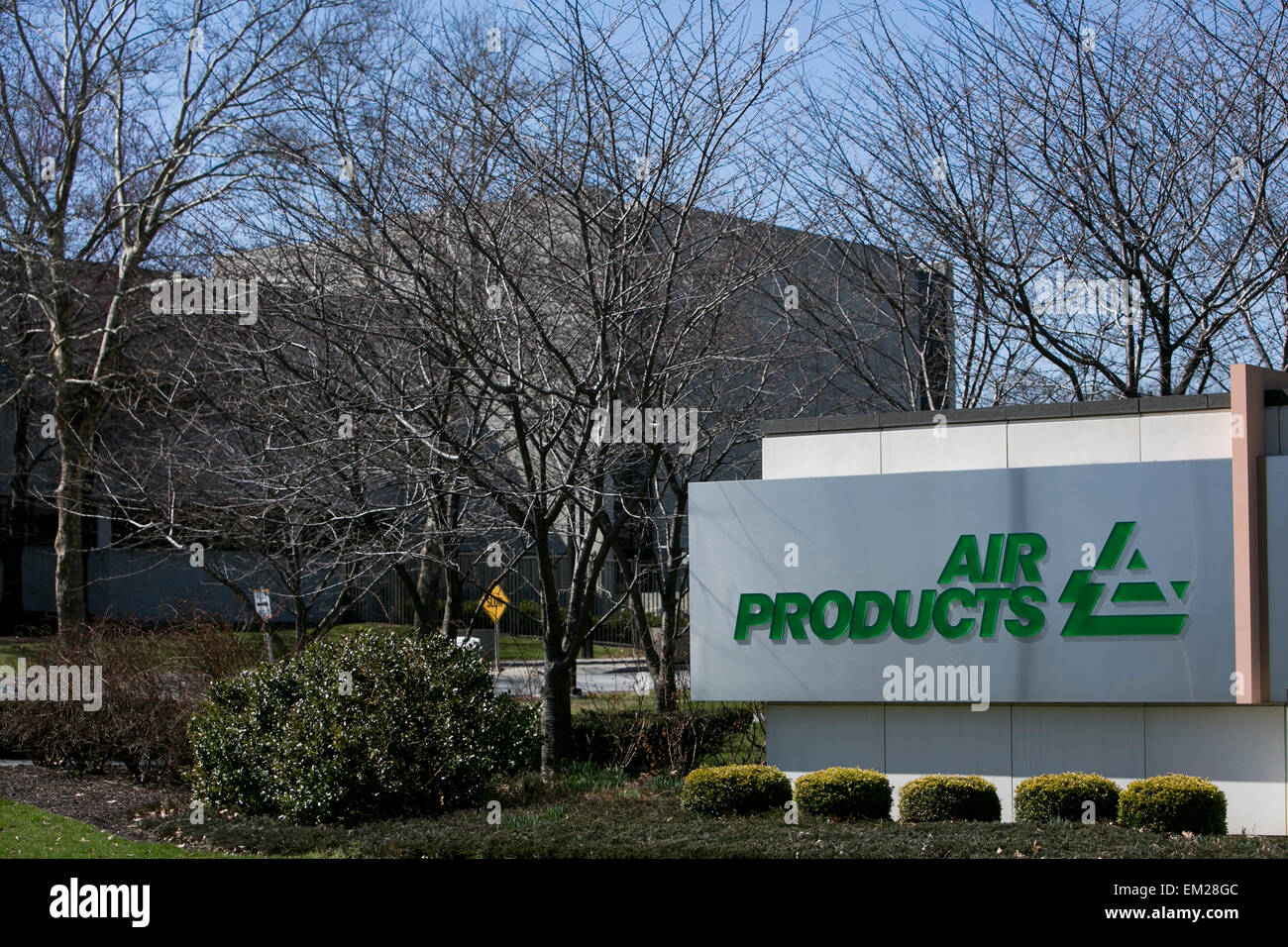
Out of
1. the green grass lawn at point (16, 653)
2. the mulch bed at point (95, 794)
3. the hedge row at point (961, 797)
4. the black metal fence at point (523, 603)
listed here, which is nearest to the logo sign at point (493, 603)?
the mulch bed at point (95, 794)

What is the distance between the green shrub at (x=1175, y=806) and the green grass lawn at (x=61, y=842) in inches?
278

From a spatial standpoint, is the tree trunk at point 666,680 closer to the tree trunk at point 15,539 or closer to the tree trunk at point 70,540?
the tree trunk at point 70,540

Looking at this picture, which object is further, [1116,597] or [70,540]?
[70,540]

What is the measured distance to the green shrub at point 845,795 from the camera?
980 cm

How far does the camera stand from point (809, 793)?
988 cm

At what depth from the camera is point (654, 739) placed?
1295 centimetres

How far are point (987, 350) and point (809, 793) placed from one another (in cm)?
761

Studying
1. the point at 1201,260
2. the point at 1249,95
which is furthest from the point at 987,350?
the point at 1249,95

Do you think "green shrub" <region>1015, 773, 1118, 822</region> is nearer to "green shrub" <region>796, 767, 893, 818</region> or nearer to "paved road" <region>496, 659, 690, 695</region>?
"green shrub" <region>796, 767, 893, 818</region>

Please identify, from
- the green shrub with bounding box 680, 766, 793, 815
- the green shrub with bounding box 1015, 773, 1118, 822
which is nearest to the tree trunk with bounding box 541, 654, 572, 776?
the green shrub with bounding box 680, 766, 793, 815

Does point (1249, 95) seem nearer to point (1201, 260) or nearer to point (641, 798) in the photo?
point (1201, 260)

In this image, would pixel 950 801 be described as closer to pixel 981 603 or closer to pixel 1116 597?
pixel 981 603

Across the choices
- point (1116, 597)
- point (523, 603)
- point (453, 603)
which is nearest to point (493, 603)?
point (453, 603)

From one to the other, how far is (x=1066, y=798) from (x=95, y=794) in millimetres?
9153
